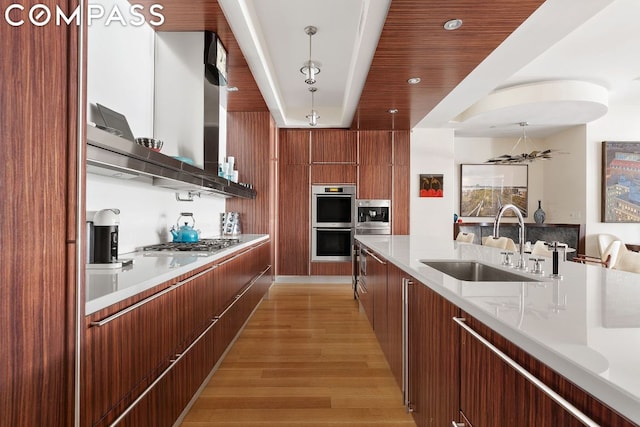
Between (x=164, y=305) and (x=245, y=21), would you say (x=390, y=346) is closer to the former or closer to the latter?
(x=164, y=305)

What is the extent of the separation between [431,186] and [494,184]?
8.09ft

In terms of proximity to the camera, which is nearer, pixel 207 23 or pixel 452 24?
pixel 452 24

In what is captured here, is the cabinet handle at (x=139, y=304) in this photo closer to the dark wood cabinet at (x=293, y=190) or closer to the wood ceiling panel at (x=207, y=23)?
the wood ceiling panel at (x=207, y=23)

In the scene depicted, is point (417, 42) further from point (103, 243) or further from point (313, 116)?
point (103, 243)

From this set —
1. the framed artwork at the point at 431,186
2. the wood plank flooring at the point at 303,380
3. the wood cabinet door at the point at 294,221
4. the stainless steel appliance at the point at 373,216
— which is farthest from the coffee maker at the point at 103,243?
the framed artwork at the point at 431,186

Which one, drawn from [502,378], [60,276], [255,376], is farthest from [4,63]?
[255,376]

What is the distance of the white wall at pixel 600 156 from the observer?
6.34m

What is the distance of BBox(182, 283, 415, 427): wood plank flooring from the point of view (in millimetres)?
1893

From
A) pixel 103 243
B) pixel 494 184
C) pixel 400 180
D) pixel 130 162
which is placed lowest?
pixel 103 243

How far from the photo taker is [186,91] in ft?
9.42

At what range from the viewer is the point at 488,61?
3279mm

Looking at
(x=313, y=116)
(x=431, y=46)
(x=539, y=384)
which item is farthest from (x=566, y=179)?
(x=539, y=384)

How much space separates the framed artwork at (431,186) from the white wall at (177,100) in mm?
4109

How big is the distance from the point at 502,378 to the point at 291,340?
93.1 inches
